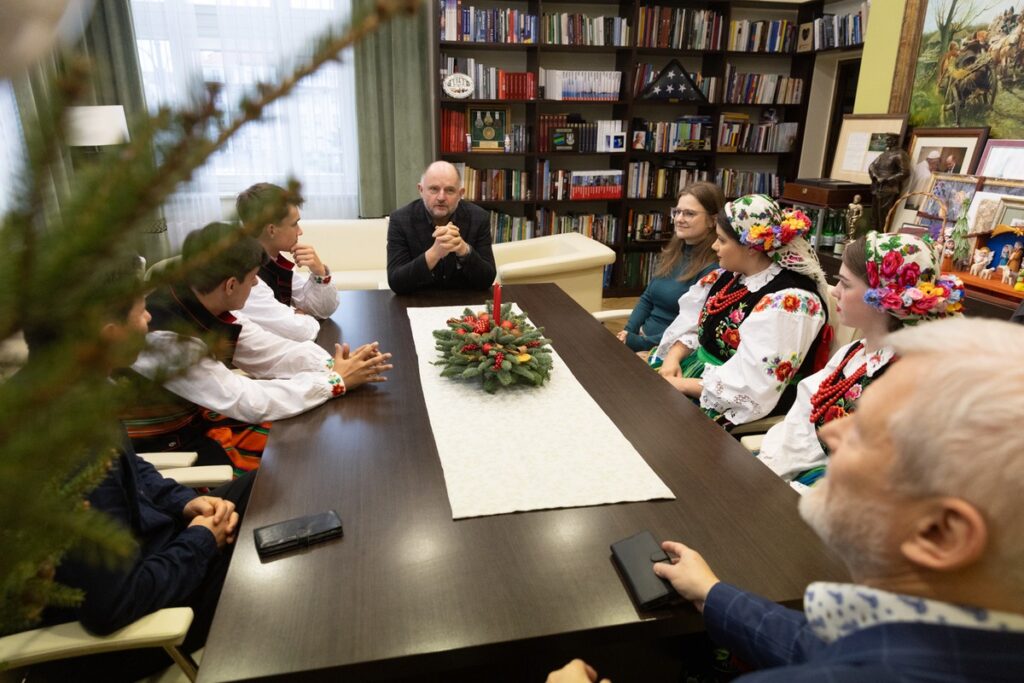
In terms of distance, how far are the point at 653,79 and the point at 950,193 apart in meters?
2.55

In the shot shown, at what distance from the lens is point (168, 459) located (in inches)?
60.9

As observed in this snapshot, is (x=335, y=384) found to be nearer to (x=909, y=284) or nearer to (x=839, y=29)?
(x=909, y=284)

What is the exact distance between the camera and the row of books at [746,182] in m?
5.42

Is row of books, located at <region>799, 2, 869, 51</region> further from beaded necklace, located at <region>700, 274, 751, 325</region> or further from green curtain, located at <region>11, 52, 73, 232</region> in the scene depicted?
green curtain, located at <region>11, 52, 73, 232</region>

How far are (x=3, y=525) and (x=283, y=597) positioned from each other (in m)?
0.72

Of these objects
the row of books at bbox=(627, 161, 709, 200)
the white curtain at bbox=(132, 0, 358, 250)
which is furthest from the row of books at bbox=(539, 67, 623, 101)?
the white curtain at bbox=(132, 0, 358, 250)

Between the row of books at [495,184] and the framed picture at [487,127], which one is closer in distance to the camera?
the framed picture at [487,127]

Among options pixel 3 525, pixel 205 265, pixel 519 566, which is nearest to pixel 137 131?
pixel 205 265

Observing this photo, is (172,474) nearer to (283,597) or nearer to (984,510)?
(283,597)

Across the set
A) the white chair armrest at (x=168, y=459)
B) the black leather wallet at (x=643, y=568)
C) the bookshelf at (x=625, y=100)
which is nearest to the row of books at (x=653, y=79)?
the bookshelf at (x=625, y=100)

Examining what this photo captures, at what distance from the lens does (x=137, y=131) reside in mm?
315

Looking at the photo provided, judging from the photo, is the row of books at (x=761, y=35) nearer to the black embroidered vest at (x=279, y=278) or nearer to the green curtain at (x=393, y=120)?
the green curtain at (x=393, y=120)

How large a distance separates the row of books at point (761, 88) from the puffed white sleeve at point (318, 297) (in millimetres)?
4174

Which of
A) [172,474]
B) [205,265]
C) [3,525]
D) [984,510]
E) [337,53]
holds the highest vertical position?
[337,53]
